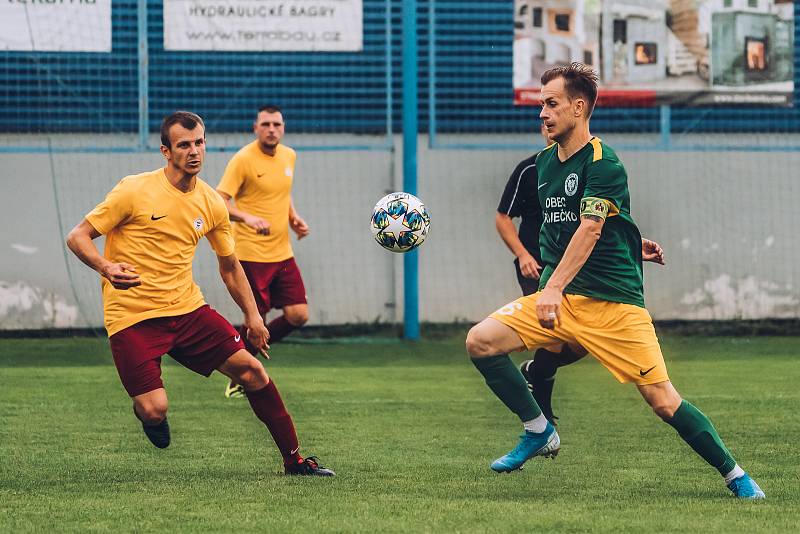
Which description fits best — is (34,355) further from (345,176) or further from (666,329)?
(666,329)

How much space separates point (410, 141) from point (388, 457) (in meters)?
7.16

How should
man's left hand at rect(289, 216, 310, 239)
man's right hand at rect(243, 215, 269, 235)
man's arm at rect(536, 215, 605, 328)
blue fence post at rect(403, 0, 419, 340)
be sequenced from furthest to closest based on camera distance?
blue fence post at rect(403, 0, 419, 340) → man's left hand at rect(289, 216, 310, 239) → man's right hand at rect(243, 215, 269, 235) → man's arm at rect(536, 215, 605, 328)

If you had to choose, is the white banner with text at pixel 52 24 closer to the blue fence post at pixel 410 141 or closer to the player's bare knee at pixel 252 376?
the blue fence post at pixel 410 141

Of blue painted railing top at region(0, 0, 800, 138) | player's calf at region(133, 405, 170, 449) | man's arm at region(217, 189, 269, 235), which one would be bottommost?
player's calf at region(133, 405, 170, 449)

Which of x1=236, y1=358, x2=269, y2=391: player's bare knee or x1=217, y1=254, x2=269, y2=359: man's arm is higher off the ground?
x1=217, y1=254, x2=269, y2=359: man's arm

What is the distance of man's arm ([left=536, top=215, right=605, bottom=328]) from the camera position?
5910 mm

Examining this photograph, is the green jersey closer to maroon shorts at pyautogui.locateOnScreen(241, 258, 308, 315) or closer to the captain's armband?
the captain's armband

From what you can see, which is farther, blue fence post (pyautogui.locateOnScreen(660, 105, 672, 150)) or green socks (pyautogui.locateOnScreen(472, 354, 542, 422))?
blue fence post (pyautogui.locateOnScreen(660, 105, 672, 150))

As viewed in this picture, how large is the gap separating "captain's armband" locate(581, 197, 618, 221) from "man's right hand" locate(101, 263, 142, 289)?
2.09 m

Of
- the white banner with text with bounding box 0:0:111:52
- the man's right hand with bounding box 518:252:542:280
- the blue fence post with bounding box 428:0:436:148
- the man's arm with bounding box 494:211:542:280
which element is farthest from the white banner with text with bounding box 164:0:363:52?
the man's right hand with bounding box 518:252:542:280

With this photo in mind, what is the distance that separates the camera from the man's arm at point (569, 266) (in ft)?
19.4

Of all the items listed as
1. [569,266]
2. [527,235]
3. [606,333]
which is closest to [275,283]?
[527,235]

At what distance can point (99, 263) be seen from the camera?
6.36 meters

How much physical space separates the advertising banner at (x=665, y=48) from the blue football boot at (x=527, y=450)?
7910 mm
